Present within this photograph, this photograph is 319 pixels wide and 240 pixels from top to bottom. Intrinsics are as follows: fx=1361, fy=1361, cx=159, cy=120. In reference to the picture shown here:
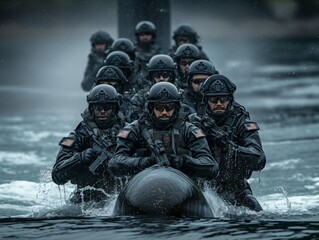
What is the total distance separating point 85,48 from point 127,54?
78.1 ft

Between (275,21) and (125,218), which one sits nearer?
(125,218)

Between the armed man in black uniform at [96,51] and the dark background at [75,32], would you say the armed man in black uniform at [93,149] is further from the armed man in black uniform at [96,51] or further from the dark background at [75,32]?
the dark background at [75,32]

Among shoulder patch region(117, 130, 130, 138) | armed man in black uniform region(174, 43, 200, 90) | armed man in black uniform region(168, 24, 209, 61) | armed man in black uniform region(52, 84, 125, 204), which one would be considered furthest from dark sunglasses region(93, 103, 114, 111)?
armed man in black uniform region(168, 24, 209, 61)

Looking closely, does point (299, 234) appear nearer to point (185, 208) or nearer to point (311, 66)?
point (185, 208)

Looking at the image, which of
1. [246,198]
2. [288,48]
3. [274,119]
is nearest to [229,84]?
[246,198]

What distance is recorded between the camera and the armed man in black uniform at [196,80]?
746 inches

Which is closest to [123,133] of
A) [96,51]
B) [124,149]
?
[124,149]

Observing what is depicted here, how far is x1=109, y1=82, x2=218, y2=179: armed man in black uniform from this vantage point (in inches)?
600

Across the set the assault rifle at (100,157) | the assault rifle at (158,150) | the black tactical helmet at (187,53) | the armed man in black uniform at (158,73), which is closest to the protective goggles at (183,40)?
the black tactical helmet at (187,53)

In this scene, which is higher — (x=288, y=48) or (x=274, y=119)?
(x=288, y=48)

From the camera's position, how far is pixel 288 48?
45.0m

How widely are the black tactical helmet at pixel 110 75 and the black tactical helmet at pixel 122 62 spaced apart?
130 cm

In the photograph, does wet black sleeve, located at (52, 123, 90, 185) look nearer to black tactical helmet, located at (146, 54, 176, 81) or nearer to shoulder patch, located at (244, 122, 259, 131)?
shoulder patch, located at (244, 122, 259, 131)

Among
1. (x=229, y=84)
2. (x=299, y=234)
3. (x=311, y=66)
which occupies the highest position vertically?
(x=311, y=66)
